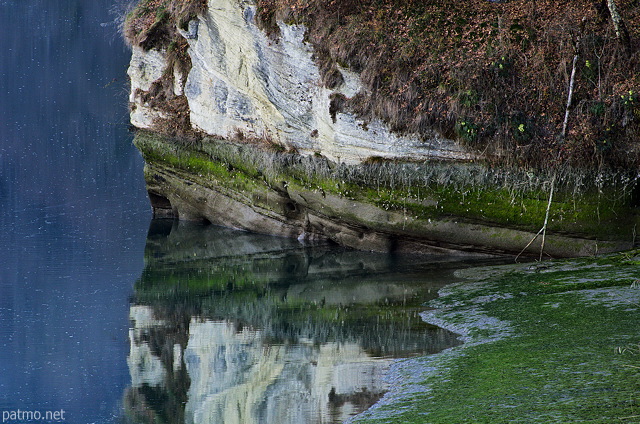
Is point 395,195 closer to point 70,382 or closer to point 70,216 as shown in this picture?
point 70,382

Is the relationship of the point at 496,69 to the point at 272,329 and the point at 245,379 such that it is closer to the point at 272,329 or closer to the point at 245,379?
the point at 272,329

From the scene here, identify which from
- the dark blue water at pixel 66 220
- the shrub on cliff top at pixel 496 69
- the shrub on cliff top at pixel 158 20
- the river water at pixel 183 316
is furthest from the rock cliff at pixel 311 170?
→ the dark blue water at pixel 66 220

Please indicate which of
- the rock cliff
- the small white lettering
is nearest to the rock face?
the rock cliff

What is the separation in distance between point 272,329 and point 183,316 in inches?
70.8

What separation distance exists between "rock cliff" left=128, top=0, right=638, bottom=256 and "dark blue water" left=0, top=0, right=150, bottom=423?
2716 mm

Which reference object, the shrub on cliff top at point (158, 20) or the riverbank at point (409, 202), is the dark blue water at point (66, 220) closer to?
the shrub on cliff top at point (158, 20)

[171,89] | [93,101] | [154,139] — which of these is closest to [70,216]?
[154,139]

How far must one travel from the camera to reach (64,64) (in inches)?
1826

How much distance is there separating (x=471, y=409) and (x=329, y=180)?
9436 millimetres

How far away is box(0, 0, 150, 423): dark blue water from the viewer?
9406 mm

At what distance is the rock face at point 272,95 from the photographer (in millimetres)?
14688

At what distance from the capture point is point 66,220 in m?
20.2

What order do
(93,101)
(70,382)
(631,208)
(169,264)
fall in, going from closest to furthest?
1. (70,382)
2. (631,208)
3. (169,264)
4. (93,101)

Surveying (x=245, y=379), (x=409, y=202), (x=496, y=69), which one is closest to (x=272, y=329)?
(x=245, y=379)
